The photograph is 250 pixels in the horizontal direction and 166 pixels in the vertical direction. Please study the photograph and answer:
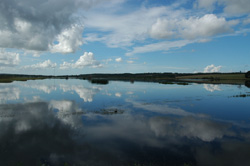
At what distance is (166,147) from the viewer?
52.9 ft

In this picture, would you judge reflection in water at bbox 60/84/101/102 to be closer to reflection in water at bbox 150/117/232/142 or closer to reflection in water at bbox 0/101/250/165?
reflection in water at bbox 0/101/250/165

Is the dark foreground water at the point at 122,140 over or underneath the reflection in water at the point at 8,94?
underneath

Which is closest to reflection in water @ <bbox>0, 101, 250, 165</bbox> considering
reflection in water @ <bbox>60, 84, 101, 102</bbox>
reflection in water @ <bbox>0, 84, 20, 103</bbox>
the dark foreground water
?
the dark foreground water

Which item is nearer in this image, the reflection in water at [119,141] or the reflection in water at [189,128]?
the reflection in water at [119,141]

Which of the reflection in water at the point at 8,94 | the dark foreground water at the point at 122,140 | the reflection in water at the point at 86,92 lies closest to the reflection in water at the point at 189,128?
the dark foreground water at the point at 122,140

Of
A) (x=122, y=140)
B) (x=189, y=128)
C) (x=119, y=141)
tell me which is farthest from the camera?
(x=189, y=128)

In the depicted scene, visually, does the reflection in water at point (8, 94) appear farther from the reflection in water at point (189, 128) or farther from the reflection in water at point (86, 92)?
the reflection in water at point (189, 128)

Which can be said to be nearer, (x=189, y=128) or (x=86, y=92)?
(x=189, y=128)

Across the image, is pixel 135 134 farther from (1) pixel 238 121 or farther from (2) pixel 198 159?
(1) pixel 238 121

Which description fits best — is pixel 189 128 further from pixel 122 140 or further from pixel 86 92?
pixel 86 92

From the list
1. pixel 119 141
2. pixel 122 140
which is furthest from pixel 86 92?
pixel 119 141

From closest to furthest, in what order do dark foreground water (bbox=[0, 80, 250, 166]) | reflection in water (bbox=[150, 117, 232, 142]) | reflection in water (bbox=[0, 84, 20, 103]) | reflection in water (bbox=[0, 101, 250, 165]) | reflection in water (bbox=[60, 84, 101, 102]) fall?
dark foreground water (bbox=[0, 80, 250, 166]) → reflection in water (bbox=[0, 101, 250, 165]) → reflection in water (bbox=[150, 117, 232, 142]) → reflection in water (bbox=[0, 84, 20, 103]) → reflection in water (bbox=[60, 84, 101, 102])

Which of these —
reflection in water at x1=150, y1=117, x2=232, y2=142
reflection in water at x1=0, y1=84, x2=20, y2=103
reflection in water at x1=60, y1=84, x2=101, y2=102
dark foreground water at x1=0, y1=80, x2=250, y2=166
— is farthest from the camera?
reflection in water at x1=60, y1=84, x2=101, y2=102

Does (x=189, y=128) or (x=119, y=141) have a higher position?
(x=189, y=128)
